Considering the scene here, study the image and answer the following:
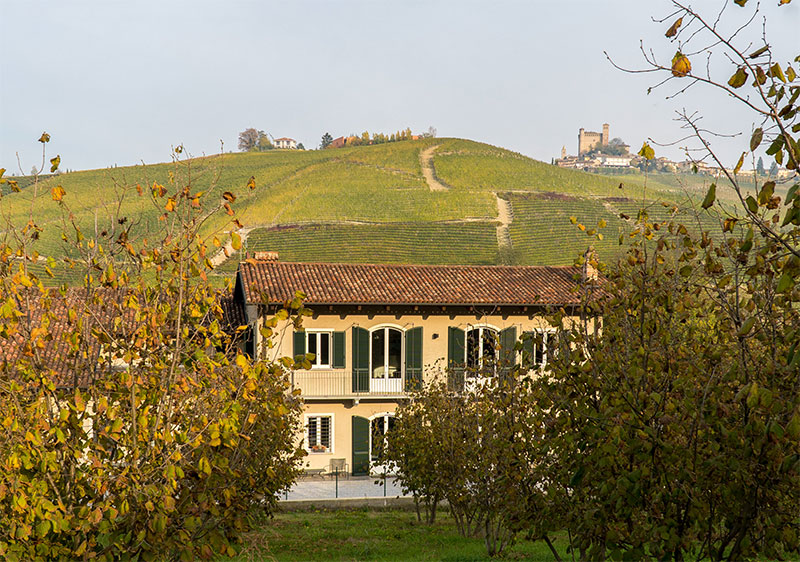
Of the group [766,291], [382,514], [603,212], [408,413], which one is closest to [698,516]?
[766,291]

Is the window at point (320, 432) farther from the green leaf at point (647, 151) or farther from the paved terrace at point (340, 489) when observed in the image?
the green leaf at point (647, 151)

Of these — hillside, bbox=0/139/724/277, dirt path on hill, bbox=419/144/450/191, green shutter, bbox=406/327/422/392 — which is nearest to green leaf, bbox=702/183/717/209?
green shutter, bbox=406/327/422/392

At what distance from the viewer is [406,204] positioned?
226ft

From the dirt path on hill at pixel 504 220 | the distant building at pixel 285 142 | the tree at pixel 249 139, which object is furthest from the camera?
the distant building at pixel 285 142

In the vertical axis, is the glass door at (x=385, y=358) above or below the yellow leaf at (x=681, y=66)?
below

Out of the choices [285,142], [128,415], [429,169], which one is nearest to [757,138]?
[128,415]

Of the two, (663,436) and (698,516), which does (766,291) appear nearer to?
(663,436)

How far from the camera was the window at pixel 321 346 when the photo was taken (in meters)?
22.1

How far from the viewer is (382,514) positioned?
685 inches

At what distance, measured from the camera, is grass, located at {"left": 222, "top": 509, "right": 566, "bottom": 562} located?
12.0m

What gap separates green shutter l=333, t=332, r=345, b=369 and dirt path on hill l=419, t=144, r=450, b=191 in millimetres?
53905

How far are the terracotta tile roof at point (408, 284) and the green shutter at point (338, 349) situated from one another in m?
1.20

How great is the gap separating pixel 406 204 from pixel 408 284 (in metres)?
46.1

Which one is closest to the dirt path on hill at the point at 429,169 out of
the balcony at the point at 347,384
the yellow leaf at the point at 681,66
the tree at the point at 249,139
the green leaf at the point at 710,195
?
the tree at the point at 249,139
